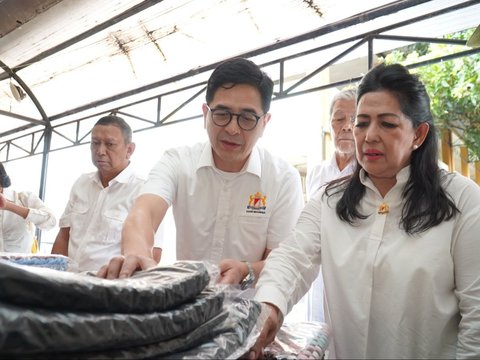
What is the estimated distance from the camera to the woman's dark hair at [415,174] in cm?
114

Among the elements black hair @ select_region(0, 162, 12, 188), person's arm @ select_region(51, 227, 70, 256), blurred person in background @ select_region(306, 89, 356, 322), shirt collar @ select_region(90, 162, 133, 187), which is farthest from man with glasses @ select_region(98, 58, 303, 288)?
black hair @ select_region(0, 162, 12, 188)

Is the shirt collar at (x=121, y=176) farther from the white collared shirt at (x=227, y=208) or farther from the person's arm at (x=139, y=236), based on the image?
the person's arm at (x=139, y=236)

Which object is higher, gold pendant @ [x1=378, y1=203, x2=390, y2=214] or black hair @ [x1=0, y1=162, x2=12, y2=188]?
black hair @ [x1=0, y1=162, x2=12, y2=188]

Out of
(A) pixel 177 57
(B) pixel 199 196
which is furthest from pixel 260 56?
(B) pixel 199 196

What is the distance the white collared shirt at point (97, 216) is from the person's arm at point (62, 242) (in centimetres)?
4

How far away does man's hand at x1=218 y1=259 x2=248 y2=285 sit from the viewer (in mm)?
1022

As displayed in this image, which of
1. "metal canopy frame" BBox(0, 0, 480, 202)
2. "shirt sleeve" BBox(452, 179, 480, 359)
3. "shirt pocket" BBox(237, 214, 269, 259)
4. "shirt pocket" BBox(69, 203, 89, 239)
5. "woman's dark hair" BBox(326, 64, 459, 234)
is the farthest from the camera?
"metal canopy frame" BBox(0, 0, 480, 202)

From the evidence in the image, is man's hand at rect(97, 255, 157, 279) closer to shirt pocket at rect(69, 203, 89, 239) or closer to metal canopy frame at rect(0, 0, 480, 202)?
shirt pocket at rect(69, 203, 89, 239)

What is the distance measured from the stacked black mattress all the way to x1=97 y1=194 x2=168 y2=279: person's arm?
0.21 m

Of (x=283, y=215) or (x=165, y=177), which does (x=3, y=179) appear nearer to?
(x=165, y=177)

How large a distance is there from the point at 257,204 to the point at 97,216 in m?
1.36

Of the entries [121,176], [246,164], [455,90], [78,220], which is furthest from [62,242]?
[455,90]

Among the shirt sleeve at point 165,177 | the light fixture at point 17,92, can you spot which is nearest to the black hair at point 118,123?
the shirt sleeve at point 165,177

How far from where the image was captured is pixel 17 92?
453cm
